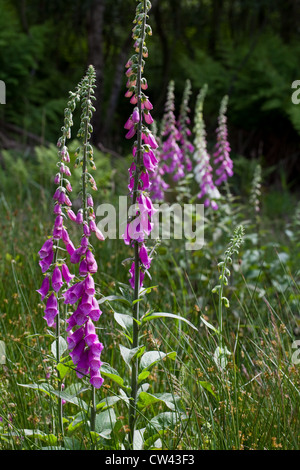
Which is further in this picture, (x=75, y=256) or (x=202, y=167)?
(x=202, y=167)

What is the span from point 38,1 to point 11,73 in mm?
4626

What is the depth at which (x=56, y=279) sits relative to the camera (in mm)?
2059

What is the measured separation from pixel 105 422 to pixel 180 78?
11030 mm

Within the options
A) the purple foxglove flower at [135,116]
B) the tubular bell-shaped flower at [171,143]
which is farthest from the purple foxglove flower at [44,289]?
the tubular bell-shaped flower at [171,143]

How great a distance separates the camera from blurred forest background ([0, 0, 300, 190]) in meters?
9.77

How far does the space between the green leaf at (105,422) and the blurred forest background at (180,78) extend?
6842 millimetres

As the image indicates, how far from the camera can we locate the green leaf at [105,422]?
2.06 meters

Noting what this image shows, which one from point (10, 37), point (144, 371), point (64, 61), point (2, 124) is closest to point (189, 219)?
point (144, 371)

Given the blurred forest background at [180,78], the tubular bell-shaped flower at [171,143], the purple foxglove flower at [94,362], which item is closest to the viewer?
the purple foxglove flower at [94,362]

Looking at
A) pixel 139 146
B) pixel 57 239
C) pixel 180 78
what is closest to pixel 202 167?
pixel 139 146

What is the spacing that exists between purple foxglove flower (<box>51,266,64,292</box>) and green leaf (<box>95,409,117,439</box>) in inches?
20.0

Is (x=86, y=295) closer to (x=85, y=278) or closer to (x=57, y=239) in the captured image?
(x=85, y=278)

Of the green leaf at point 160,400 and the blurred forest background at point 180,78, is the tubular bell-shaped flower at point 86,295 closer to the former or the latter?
the green leaf at point 160,400

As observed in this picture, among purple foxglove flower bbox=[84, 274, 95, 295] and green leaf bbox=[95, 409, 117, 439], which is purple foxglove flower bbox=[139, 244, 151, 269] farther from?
green leaf bbox=[95, 409, 117, 439]
